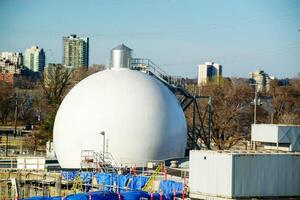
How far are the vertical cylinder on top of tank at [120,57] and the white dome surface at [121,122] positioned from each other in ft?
10.6

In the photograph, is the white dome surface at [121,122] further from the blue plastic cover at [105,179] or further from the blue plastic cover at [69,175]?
the blue plastic cover at [105,179]

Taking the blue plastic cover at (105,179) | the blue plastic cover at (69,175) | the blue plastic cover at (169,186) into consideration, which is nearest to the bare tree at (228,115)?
the blue plastic cover at (69,175)

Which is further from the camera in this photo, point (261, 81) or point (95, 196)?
point (261, 81)

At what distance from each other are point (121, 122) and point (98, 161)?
8.13ft

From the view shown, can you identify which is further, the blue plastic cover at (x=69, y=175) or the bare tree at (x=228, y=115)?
the bare tree at (x=228, y=115)

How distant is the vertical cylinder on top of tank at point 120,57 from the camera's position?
41438mm

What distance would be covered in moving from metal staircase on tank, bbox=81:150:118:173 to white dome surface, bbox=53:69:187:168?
0.27 meters

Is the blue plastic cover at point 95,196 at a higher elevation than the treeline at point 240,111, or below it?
below

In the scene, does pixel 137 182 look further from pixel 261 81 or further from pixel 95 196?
pixel 261 81

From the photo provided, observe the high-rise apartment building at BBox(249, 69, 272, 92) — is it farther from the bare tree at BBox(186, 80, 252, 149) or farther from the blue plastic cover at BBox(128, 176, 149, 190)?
the blue plastic cover at BBox(128, 176, 149, 190)

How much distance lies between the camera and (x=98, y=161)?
3453 centimetres

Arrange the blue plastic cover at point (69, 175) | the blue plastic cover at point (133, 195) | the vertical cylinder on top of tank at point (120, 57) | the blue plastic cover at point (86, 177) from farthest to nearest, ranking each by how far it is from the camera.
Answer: the vertical cylinder on top of tank at point (120, 57) → the blue plastic cover at point (69, 175) → the blue plastic cover at point (86, 177) → the blue plastic cover at point (133, 195)

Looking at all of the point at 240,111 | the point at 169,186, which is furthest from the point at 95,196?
the point at 240,111

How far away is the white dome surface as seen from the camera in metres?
35.5
